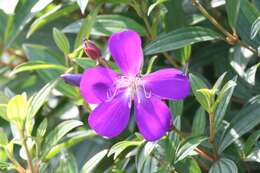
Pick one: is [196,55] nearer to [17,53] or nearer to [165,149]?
[165,149]

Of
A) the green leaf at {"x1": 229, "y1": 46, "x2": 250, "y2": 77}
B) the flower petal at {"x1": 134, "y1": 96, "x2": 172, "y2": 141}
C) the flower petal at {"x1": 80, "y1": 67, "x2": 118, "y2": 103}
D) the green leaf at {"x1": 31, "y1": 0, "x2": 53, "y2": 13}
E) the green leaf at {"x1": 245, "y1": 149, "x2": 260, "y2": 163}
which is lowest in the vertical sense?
the green leaf at {"x1": 245, "y1": 149, "x2": 260, "y2": 163}

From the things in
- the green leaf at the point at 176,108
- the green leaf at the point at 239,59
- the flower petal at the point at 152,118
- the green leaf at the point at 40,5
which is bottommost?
the green leaf at the point at 176,108

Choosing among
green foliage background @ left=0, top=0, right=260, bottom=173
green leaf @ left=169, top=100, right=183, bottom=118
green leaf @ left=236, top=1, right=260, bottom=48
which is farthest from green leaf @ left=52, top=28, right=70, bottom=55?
green leaf @ left=236, top=1, right=260, bottom=48

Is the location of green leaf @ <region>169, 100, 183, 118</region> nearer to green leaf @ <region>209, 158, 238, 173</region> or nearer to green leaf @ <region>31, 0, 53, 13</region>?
green leaf @ <region>209, 158, 238, 173</region>

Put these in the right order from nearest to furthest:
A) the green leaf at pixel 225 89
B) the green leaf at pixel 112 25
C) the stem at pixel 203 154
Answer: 1. the green leaf at pixel 225 89
2. the stem at pixel 203 154
3. the green leaf at pixel 112 25

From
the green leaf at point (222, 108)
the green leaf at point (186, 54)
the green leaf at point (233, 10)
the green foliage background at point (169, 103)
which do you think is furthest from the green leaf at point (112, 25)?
the green leaf at point (222, 108)

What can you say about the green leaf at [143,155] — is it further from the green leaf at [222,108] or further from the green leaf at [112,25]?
the green leaf at [112,25]

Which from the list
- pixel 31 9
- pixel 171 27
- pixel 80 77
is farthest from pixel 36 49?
pixel 80 77
